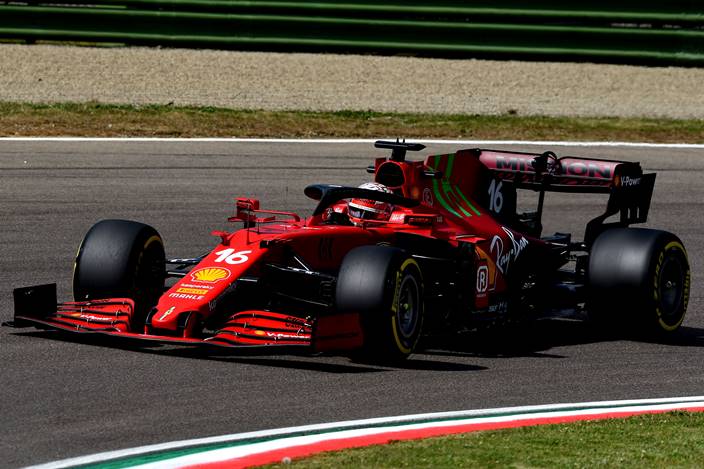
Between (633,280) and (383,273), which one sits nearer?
(383,273)

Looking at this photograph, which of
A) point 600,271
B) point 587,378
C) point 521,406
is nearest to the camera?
point 521,406

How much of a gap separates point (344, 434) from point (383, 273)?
1753 mm

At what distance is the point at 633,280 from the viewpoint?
10.0 m

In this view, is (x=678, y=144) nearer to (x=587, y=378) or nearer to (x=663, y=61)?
(x=663, y=61)

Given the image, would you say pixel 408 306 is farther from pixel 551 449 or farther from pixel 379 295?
pixel 551 449

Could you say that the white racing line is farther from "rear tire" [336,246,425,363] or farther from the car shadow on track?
"rear tire" [336,246,425,363]

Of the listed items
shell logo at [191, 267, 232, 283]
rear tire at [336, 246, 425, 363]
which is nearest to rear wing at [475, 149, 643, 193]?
rear tire at [336, 246, 425, 363]

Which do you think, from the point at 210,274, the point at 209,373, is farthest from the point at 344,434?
the point at 210,274

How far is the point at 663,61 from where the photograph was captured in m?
22.9

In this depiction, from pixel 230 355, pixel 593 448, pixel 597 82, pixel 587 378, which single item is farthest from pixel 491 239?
pixel 597 82

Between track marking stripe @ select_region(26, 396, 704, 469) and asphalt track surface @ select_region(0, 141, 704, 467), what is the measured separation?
0.15 meters

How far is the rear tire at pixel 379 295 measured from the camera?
876 cm

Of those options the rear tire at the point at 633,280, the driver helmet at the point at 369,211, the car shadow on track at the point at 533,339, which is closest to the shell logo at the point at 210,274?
the driver helmet at the point at 369,211

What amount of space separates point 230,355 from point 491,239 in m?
2.26
